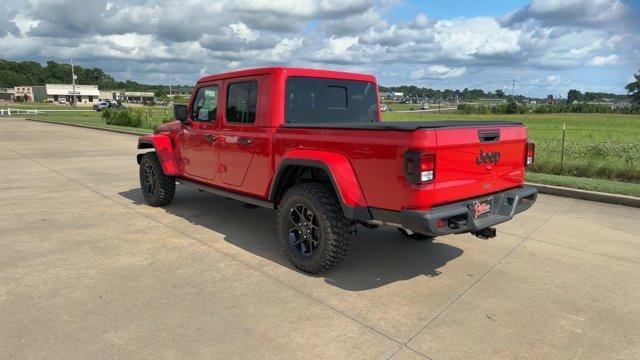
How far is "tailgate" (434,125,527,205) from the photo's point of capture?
3.52 m

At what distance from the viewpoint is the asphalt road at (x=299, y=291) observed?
3049mm

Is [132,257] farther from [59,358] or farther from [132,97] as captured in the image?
[132,97]

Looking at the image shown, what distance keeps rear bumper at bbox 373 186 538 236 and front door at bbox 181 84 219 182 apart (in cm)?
264

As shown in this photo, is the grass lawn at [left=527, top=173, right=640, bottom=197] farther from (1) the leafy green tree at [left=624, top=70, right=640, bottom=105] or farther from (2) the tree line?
(2) the tree line

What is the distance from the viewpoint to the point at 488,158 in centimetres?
397

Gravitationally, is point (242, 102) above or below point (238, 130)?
above

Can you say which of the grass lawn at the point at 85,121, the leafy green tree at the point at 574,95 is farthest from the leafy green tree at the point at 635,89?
the grass lawn at the point at 85,121

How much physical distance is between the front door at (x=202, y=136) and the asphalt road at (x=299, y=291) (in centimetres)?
73

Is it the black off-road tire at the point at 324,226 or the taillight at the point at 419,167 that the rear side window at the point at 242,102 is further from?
the taillight at the point at 419,167

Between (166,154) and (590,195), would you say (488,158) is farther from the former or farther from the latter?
(590,195)

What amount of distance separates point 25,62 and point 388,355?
20858 cm

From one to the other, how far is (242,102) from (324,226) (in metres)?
1.87

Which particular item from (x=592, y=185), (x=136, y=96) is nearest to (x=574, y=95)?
(x=136, y=96)

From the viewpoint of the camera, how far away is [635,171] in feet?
28.8
